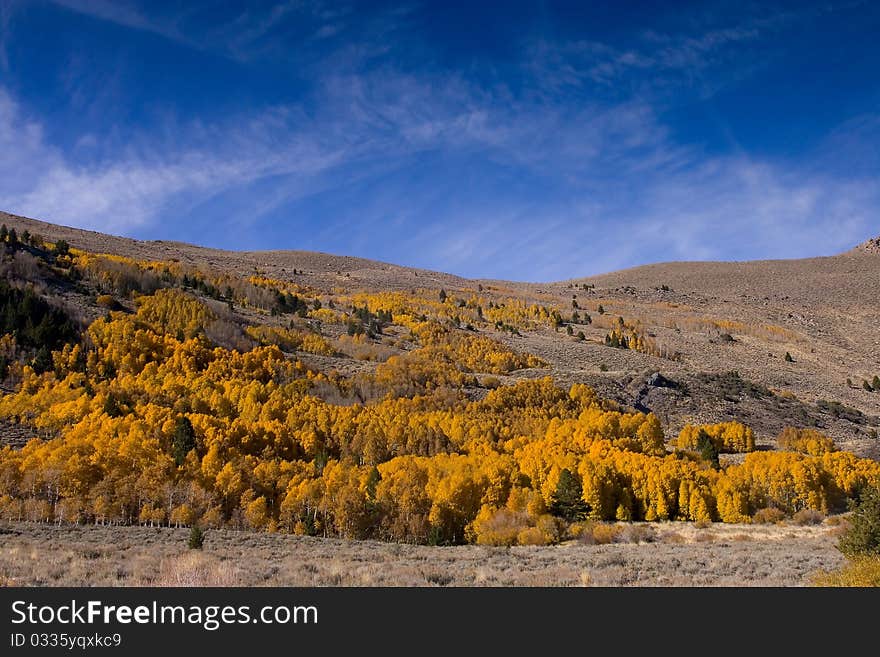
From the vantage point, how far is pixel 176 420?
55938mm

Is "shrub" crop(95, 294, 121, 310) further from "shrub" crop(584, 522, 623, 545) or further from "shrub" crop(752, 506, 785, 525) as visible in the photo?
"shrub" crop(752, 506, 785, 525)

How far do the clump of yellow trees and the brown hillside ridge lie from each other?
12.6 meters

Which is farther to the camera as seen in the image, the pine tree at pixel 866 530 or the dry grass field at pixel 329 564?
the pine tree at pixel 866 530

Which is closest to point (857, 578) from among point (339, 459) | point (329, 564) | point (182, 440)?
point (329, 564)

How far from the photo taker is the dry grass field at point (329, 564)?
43.6ft

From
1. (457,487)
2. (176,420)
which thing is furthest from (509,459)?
(176,420)

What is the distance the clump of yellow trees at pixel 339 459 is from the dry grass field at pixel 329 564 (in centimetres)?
1633

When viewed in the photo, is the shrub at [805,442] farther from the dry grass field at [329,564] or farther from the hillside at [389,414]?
the dry grass field at [329,564]

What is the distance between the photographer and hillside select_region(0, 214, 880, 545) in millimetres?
46625

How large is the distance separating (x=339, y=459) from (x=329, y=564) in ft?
141

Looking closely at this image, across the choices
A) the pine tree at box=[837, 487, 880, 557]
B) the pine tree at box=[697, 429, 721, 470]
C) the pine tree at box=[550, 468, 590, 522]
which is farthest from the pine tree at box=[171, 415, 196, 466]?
the pine tree at box=[697, 429, 721, 470]

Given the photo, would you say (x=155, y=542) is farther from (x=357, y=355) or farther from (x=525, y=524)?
(x=357, y=355)

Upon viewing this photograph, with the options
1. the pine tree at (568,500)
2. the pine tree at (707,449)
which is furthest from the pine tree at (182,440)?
the pine tree at (707,449)

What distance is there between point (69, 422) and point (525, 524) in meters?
42.2
